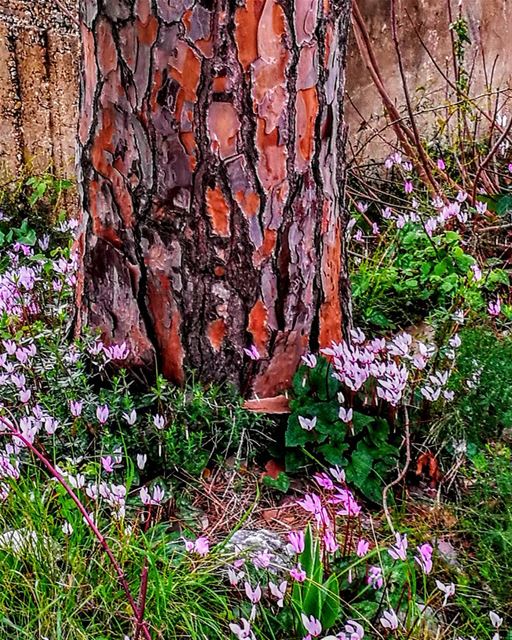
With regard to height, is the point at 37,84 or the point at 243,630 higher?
the point at 37,84

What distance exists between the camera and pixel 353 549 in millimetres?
1732

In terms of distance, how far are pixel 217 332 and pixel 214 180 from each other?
0.44m

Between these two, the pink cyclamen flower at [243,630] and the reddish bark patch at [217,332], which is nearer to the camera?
the pink cyclamen flower at [243,630]

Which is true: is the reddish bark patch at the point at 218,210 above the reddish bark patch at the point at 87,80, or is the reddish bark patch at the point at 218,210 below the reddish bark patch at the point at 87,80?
below

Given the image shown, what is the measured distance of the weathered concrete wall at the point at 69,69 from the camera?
3.61m

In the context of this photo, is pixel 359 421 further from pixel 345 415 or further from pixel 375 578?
pixel 375 578

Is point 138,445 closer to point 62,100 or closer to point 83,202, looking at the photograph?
point 83,202

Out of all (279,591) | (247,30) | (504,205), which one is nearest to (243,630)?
(279,591)

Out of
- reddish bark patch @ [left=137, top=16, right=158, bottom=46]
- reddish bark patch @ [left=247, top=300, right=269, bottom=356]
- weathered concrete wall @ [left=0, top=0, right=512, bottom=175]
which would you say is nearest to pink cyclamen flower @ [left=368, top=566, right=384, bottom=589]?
reddish bark patch @ [left=247, top=300, right=269, bottom=356]

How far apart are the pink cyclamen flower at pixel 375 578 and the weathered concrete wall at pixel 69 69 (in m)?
2.84

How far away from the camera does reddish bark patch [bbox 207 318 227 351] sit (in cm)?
207

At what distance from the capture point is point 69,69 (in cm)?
371

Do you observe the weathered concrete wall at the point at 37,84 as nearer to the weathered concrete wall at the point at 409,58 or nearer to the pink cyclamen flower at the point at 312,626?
the weathered concrete wall at the point at 409,58

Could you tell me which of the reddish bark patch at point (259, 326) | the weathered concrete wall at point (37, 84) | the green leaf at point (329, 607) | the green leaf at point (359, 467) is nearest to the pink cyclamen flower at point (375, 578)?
the green leaf at point (329, 607)
